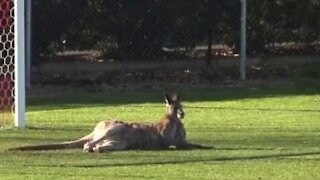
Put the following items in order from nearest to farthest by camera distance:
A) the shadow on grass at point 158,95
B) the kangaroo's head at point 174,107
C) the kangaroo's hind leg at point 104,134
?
the kangaroo's hind leg at point 104,134 → the kangaroo's head at point 174,107 → the shadow on grass at point 158,95

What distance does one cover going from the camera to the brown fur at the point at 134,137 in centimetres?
1330

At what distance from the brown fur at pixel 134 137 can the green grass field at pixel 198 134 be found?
0.19 meters

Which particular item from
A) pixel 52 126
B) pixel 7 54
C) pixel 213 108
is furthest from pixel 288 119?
pixel 7 54

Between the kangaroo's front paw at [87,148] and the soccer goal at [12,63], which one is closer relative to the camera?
the kangaroo's front paw at [87,148]

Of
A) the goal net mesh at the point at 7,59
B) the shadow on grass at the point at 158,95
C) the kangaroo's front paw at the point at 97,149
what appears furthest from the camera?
the shadow on grass at the point at 158,95

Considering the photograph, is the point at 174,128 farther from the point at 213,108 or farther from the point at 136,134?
the point at 213,108

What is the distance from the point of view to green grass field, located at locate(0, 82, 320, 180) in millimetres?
11508

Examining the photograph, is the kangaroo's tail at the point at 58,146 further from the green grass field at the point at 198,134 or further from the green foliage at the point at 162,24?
the green foliage at the point at 162,24

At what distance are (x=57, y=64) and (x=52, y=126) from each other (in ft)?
35.3

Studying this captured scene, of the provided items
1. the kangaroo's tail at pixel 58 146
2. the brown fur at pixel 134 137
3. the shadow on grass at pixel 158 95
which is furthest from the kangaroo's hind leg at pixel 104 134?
the shadow on grass at pixel 158 95

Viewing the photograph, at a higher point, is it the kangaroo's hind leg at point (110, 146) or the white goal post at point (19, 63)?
the white goal post at point (19, 63)

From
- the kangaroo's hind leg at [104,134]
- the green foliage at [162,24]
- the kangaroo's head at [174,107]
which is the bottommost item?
the kangaroo's hind leg at [104,134]

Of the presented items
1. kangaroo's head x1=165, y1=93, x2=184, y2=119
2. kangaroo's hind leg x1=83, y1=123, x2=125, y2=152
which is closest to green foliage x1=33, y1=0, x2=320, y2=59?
kangaroo's head x1=165, y1=93, x2=184, y2=119

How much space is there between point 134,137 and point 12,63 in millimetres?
7063
